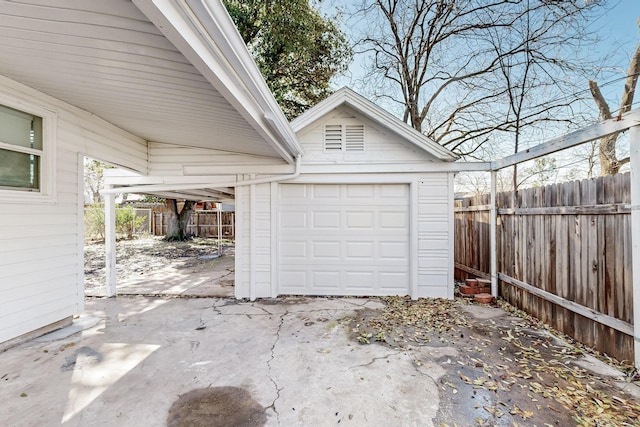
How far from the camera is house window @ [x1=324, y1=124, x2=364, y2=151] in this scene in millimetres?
5055

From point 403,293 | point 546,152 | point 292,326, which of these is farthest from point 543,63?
point 292,326

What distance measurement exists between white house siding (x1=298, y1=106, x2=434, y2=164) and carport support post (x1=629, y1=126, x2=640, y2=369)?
8.74 feet

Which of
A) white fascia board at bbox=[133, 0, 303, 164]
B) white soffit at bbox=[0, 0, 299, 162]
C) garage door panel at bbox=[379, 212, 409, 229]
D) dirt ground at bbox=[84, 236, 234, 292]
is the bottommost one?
dirt ground at bbox=[84, 236, 234, 292]

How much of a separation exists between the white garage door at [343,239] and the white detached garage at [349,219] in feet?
0.06

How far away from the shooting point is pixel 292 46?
764 centimetres

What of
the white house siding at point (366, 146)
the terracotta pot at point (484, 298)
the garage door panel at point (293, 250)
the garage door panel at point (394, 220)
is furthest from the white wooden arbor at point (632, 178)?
the garage door panel at point (293, 250)

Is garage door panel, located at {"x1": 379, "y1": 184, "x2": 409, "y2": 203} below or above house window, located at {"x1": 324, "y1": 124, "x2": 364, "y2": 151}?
below

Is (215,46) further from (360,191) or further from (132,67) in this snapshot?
(360,191)

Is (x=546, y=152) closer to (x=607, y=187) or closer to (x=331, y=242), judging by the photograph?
(x=607, y=187)

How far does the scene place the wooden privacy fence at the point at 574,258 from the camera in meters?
2.64

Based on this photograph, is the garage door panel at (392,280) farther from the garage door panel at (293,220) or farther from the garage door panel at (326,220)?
the garage door panel at (293,220)

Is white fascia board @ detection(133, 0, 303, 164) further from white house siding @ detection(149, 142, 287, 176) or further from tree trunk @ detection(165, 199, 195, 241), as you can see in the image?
tree trunk @ detection(165, 199, 195, 241)

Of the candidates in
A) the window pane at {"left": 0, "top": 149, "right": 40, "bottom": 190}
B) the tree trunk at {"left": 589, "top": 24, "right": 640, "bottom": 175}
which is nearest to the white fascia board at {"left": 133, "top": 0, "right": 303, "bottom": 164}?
the window pane at {"left": 0, "top": 149, "right": 40, "bottom": 190}

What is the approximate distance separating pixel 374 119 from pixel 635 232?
3498 millimetres
